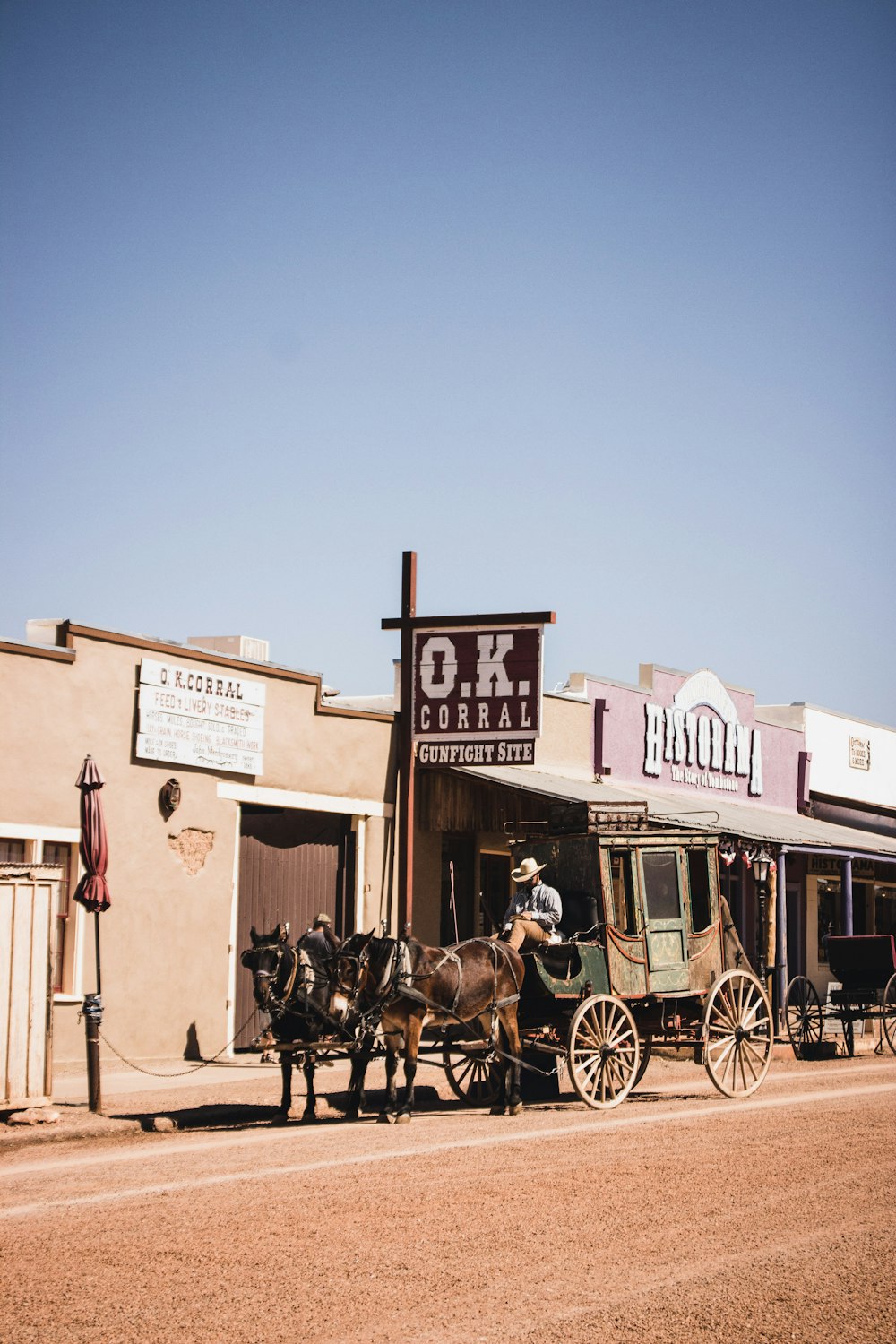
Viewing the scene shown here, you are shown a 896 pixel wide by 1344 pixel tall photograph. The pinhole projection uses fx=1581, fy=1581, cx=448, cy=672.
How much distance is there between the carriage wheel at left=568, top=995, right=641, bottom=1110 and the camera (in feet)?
47.4

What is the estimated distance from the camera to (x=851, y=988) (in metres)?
21.7

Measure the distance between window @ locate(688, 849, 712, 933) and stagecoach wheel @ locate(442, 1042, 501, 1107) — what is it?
2.59 metres

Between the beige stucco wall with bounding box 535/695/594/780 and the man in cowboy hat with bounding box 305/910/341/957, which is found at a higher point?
the beige stucco wall with bounding box 535/695/594/780

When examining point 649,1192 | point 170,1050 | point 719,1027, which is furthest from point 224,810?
point 649,1192

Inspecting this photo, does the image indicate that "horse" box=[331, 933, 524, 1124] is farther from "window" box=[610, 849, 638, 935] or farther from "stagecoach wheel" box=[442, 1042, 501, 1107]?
"window" box=[610, 849, 638, 935]

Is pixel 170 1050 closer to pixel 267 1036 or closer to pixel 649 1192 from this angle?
pixel 267 1036

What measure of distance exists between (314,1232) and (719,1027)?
27.1 feet

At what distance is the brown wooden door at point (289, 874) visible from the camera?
65.9 ft

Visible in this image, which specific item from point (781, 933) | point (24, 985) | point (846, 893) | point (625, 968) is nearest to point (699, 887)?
point (625, 968)

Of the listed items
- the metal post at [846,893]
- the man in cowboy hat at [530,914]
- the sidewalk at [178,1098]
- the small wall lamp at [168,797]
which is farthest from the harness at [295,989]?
the metal post at [846,893]

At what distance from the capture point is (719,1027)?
16.1m

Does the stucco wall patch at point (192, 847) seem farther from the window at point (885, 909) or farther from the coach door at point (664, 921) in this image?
the window at point (885, 909)

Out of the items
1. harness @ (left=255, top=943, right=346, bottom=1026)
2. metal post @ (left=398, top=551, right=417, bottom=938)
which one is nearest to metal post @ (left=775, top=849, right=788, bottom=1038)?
metal post @ (left=398, top=551, right=417, bottom=938)

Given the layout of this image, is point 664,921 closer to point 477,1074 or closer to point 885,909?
point 477,1074
